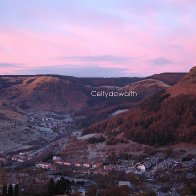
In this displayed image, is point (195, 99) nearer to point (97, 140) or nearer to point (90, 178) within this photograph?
point (97, 140)

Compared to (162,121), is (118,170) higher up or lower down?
lower down

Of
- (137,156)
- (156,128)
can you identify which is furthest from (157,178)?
(156,128)

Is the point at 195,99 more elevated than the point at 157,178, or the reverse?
the point at 195,99

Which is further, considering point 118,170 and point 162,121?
point 162,121

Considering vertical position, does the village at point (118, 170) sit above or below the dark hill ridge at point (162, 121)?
below

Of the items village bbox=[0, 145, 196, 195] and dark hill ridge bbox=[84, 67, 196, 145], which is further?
dark hill ridge bbox=[84, 67, 196, 145]

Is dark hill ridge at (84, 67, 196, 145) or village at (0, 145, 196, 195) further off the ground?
dark hill ridge at (84, 67, 196, 145)

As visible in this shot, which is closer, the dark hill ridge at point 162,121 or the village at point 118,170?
the village at point 118,170

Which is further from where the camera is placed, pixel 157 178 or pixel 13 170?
pixel 13 170
